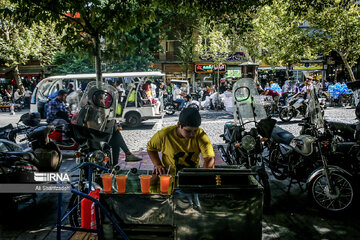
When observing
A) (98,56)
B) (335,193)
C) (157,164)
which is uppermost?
(98,56)

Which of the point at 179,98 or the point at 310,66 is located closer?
the point at 179,98

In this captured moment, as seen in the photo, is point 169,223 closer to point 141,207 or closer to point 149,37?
point 141,207

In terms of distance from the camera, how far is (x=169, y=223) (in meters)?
2.39

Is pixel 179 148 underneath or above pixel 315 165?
above

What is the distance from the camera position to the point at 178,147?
10.7 ft

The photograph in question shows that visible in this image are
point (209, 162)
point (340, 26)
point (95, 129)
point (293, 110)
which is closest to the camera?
point (209, 162)

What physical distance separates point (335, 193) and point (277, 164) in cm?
126

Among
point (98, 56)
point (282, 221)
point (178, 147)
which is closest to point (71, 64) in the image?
point (98, 56)

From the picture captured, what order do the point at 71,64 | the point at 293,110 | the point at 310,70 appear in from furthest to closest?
the point at 310,70
the point at 71,64
the point at 293,110

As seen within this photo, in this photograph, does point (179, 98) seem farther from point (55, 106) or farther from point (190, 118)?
point (190, 118)

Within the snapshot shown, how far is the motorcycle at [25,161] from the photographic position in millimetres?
3785

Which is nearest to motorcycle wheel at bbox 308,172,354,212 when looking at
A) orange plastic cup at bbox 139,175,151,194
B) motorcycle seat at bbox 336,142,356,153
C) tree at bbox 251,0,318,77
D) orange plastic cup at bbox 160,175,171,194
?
motorcycle seat at bbox 336,142,356,153

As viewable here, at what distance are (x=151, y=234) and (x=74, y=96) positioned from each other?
32.4 ft

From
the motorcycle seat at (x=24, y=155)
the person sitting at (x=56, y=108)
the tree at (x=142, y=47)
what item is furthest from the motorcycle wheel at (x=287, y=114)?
the tree at (x=142, y=47)
